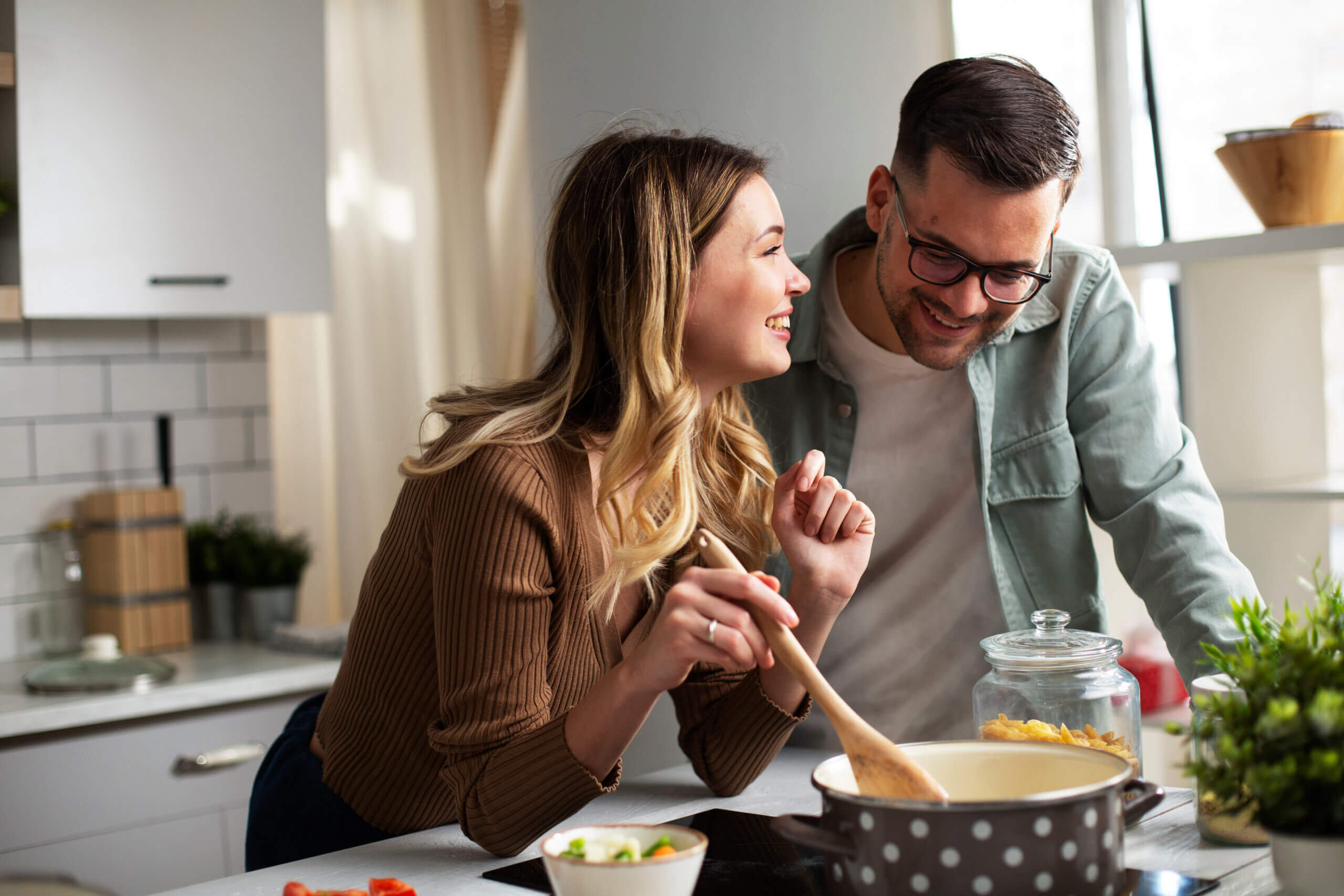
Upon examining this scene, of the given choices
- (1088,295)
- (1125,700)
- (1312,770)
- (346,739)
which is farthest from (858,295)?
(1312,770)

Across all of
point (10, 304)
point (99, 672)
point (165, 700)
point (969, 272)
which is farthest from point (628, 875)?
point (10, 304)

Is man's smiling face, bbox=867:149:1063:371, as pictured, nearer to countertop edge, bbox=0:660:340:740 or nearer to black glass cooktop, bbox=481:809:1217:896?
black glass cooktop, bbox=481:809:1217:896

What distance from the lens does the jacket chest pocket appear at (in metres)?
1.63

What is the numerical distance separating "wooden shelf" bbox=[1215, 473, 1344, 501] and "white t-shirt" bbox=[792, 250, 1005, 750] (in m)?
0.61

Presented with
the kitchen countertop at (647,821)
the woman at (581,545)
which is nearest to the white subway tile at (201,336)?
the woman at (581,545)

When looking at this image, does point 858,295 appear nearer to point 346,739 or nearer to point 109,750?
point 346,739

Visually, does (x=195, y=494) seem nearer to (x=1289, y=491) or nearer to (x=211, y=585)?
(x=211, y=585)

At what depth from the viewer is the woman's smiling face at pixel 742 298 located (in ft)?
4.59

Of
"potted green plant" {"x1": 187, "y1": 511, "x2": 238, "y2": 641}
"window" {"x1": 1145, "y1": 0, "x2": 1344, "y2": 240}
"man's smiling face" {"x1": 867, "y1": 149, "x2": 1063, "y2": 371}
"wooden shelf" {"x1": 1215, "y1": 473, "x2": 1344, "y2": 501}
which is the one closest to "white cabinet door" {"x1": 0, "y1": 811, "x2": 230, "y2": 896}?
"potted green plant" {"x1": 187, "y1": 511, "x2": 238, "y2": 641}

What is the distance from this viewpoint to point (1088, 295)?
5.42 ft

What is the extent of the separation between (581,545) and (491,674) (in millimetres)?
175

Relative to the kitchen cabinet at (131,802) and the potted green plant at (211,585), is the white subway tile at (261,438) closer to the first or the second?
the potted green plant at (211,585)

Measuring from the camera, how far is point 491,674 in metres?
1.20

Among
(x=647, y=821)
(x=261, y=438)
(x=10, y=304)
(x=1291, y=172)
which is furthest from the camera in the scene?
(x=261, y=438)
